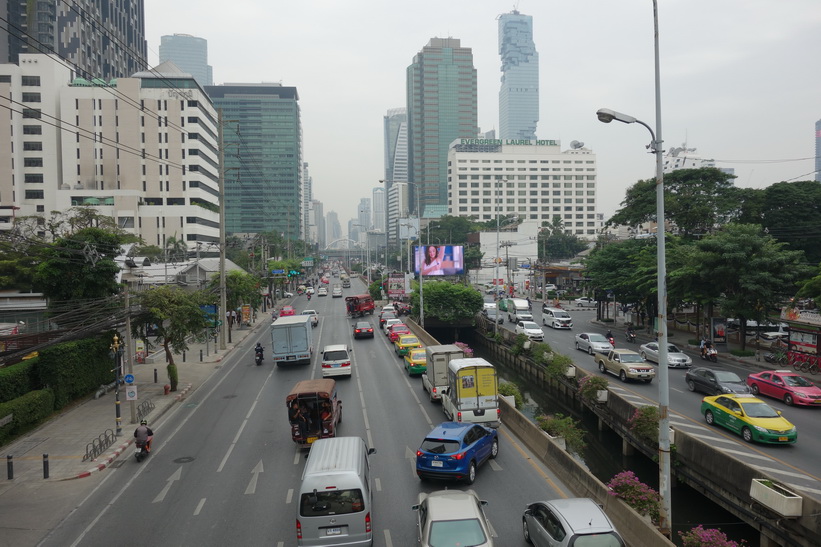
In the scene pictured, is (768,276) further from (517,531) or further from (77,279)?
(77,279)

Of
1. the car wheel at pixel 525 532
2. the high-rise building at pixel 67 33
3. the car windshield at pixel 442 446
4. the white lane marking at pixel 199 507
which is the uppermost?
the high-rise building at pixel 67 33

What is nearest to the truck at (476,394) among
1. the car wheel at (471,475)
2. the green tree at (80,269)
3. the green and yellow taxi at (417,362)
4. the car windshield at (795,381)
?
the car wheel at (471,475)

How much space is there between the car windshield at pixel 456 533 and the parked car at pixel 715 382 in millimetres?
20759

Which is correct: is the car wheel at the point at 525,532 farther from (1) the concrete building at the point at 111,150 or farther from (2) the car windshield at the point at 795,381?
(1) the concrete building at the point at 111,150

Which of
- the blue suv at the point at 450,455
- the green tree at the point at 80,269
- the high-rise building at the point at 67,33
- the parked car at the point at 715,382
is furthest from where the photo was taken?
the high-rise building at the point at 67,33

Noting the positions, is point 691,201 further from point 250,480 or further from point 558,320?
point 250,480

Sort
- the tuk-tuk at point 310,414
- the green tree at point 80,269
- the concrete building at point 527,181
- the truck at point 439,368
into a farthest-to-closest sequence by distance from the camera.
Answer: the concrete building at point 527,181 < the green tree at point 80,269 < the truck at point 439,368 < the tuk-tuk at point 310,414

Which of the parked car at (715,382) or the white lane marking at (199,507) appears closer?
the white lane marking at (199,507)

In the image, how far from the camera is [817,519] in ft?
41.6

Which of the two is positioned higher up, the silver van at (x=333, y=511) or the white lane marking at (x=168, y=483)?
the silver van at (x=333, y=511)

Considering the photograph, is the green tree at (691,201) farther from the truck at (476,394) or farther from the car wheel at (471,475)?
the car wheel at (471,475)

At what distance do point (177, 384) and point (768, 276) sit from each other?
37.0 meters

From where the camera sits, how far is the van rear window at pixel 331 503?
38.5 feet

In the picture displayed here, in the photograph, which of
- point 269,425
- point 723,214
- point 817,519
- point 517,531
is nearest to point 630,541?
point 517,531
